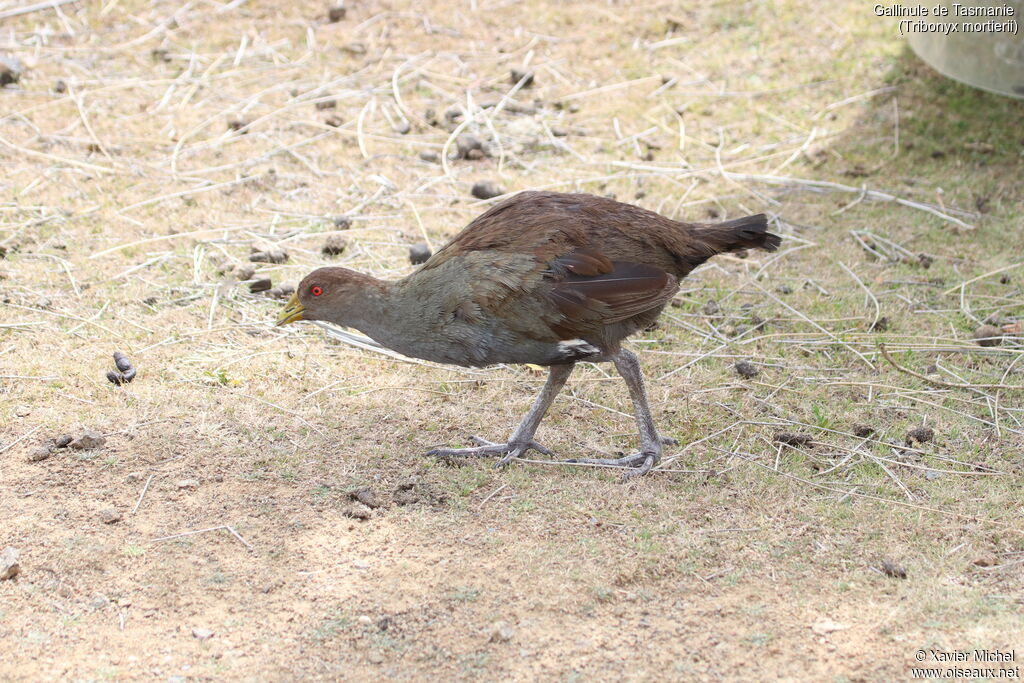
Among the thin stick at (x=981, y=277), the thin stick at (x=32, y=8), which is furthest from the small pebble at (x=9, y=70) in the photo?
the thin stick at (x=981, y=277)

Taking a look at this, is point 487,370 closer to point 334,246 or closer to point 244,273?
point 334,246

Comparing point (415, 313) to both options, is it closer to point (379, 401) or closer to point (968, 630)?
point (379, 401)

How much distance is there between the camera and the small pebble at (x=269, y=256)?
6.64m

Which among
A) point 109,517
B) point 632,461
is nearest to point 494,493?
point 632,461

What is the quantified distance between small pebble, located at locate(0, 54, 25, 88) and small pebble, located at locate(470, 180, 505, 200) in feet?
14.9

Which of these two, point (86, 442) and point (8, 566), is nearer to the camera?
point (8, 566)

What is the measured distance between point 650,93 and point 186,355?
5201 millimetres

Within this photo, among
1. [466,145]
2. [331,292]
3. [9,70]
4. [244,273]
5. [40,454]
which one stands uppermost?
[331,292]

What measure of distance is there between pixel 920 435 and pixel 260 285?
4059 mm

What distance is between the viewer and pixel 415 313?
486 centimetres

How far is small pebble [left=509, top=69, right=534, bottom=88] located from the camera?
916 centimetres

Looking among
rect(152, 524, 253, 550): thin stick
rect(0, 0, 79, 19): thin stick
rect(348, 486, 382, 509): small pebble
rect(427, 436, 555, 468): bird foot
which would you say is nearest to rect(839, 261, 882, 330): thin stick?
rect(427, 436, 555, 468): bird foot

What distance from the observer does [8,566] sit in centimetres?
403

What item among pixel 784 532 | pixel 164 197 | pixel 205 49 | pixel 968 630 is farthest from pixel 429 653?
pixel 205 49
